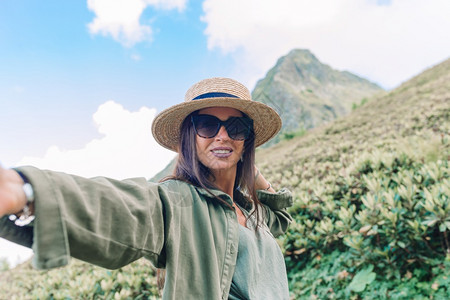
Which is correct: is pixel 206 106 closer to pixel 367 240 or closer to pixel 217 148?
pixel 217 148

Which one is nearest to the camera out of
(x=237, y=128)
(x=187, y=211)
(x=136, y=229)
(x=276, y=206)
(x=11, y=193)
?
(x=11, y=193)

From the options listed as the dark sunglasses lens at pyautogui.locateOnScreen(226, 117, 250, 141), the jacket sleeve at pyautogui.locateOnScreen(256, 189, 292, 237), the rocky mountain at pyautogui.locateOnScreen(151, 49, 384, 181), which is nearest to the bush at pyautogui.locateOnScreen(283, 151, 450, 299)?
the jacket sleeve at pyautogui.locateOnScreen(256, 189, 292, 237)

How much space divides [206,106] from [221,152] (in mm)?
265

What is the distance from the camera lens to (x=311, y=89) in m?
59.6

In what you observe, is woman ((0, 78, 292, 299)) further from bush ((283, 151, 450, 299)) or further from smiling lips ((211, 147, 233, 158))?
bush ((283, 151, 450, 299))

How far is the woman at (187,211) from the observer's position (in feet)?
2.40

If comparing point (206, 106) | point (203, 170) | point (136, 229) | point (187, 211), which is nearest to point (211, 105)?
point (206, 106)

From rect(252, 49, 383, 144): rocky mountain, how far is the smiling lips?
27019 mm

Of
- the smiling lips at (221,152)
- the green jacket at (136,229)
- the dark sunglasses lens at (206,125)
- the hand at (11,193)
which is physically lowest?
the green jacket at (136,229)

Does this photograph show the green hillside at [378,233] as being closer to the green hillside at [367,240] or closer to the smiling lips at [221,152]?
the green hillside at [367,240]

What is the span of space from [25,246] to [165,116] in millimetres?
1069

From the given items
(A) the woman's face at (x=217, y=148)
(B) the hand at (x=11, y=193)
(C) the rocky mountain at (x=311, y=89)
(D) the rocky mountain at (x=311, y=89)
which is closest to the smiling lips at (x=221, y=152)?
(A) the woman's face at (x=217, y=148)

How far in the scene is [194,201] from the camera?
129cm

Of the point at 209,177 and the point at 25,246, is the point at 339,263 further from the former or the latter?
the point at 25,246
